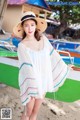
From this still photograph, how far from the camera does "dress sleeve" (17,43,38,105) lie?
131 inches

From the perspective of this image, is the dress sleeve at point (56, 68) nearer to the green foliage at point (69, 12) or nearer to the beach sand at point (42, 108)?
the beach sand at point (42, 108)

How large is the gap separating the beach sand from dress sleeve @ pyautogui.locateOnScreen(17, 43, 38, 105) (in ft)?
5.21

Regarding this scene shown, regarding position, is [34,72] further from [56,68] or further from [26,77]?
[56,68]

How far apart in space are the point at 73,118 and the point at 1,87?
1.61m

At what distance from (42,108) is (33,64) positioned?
89.6 inches

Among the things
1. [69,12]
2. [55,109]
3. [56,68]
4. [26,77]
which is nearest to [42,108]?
[55,109]

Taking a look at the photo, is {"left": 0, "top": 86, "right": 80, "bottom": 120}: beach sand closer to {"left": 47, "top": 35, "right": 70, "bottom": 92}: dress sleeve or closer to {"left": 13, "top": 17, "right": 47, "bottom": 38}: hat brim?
{"left": 47, "top": 35, "right": 70, "bottom": 92}: dress sleeve

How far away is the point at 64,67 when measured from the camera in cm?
375

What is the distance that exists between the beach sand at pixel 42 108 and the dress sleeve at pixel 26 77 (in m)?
1.59

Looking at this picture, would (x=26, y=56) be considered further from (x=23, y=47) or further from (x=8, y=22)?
(x=8, y=22)

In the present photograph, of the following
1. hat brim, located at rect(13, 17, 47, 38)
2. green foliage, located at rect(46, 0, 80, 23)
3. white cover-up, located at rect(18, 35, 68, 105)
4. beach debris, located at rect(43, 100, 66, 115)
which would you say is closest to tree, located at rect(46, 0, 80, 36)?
green foliage, located at rect(46, 0, 80, 23)

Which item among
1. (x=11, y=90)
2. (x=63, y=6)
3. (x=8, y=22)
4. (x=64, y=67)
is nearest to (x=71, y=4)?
(x=63, y=6)

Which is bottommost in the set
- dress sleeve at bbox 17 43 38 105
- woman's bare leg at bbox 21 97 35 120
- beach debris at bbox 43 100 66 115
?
beach debris at bbox 43 100 66 115

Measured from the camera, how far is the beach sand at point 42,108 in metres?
5.14
